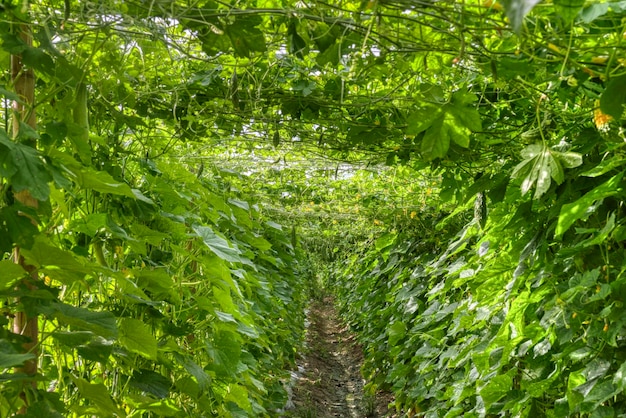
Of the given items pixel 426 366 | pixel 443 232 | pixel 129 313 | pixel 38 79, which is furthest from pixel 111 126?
pixel 443 232

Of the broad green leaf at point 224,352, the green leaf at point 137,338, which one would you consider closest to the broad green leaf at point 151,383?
the green leaf at point 137,338

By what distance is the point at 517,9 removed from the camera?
764mm

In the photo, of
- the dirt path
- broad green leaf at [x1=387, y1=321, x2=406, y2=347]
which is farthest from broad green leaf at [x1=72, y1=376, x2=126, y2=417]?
broad green leaf at [x1=387, y1=321, x2=406, y2=347]

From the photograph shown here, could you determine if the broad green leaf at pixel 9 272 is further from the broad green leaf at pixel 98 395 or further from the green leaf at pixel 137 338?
the green leaf at pixel 137 338

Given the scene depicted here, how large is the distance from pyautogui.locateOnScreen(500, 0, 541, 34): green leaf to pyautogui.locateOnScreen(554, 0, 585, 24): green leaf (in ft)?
1.23

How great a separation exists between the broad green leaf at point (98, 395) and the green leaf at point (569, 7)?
1247mm

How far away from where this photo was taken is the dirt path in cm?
578

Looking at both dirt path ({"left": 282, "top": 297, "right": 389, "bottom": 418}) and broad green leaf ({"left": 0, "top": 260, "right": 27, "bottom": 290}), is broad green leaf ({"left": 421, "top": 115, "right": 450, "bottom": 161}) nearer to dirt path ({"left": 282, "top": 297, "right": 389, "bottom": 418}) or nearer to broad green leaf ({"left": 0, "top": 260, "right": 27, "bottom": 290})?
broad green leaf ({"left": 0, "top": 260, "right": 27, "bottom": 290})

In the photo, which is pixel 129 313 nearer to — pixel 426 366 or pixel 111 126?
pixel 111 126

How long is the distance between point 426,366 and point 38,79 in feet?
9.78

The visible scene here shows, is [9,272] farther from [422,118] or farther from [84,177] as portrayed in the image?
[422,118]

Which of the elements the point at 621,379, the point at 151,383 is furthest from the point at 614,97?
the point at 151,383

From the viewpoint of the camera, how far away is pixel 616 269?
1854mm

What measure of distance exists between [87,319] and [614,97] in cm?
119
